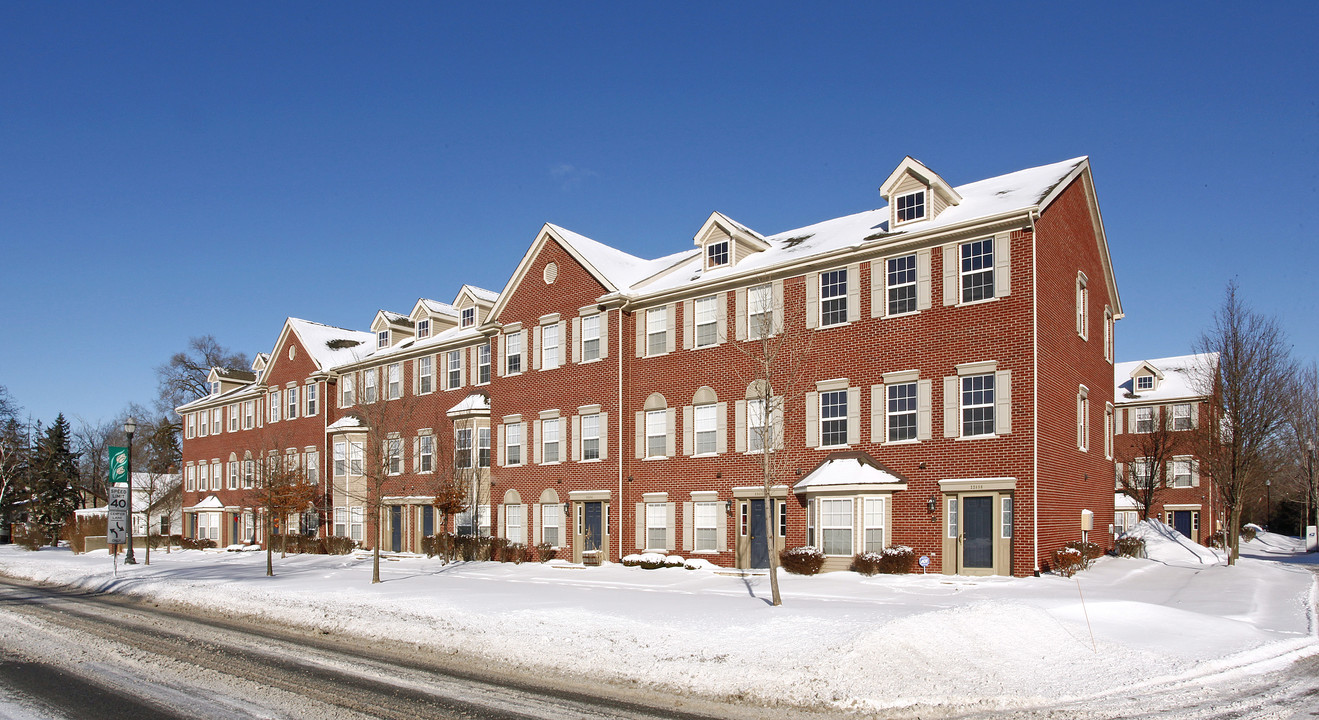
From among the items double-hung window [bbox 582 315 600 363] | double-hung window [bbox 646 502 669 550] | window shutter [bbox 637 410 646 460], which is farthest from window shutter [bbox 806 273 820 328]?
double-hung window [bbox 582 315 600 363]

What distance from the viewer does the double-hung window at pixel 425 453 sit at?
43.4 metres

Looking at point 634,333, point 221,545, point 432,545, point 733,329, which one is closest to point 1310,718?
point 733,329

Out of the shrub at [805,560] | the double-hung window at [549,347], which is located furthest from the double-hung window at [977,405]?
the double-hung window at [549,347]

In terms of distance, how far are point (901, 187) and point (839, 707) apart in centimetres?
1998

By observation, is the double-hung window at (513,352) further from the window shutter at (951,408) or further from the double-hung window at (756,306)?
the window shutter at (951,408)

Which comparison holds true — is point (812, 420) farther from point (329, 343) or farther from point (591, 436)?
point (329, 343)

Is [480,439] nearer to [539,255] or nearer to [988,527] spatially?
[539,255]

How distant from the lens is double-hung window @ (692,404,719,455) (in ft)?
105

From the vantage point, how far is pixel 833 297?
29.1 meters

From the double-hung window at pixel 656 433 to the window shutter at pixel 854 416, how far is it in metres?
7.41

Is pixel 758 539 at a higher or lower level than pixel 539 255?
lower

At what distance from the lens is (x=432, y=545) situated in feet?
131

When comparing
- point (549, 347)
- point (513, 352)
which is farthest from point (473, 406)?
point (549, 347)

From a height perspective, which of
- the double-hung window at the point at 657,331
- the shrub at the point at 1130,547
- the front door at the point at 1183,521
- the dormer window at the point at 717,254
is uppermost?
the dormer window at the point at 717,254
